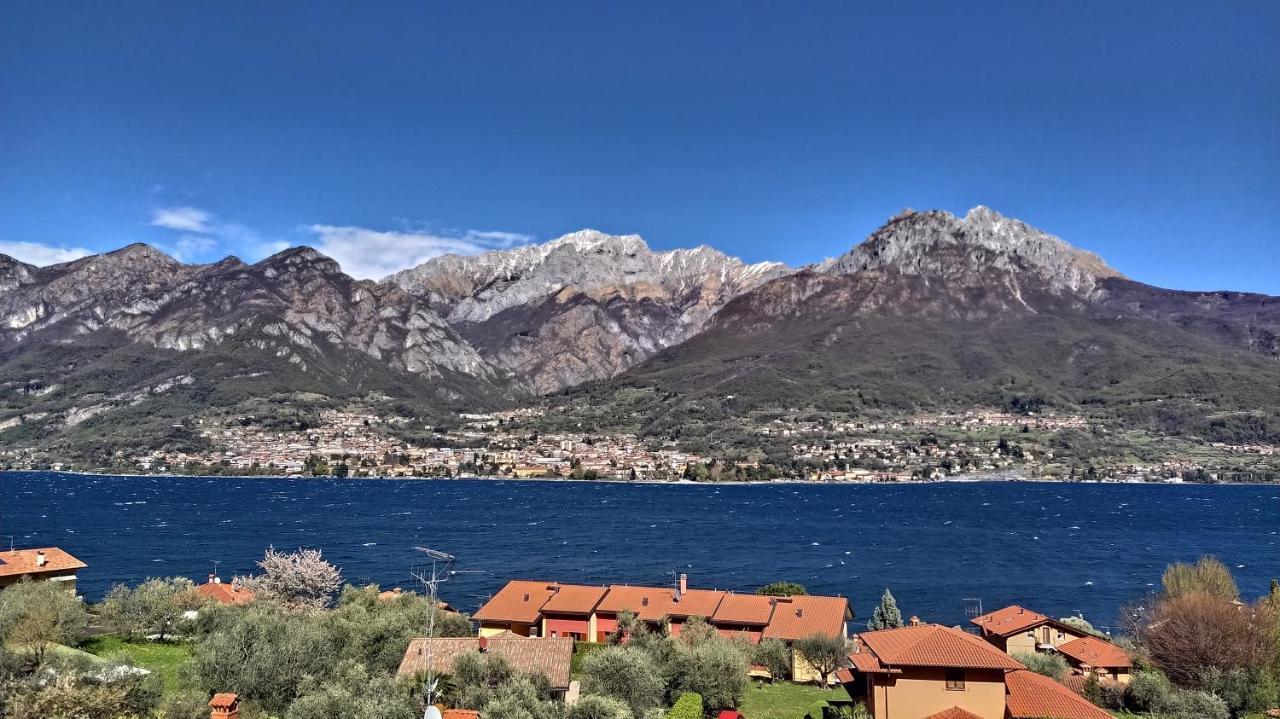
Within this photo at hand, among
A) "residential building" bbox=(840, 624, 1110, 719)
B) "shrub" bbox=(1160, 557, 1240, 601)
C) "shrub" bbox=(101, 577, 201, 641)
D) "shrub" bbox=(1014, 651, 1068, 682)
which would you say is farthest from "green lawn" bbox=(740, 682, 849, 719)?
"shrub" bbox=(101, 577, 201, 641)

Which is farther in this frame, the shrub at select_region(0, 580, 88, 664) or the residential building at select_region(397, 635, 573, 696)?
the shrub at select_region(0, 580, 88, 664)

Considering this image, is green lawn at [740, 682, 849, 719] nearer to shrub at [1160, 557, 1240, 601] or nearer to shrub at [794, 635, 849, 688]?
shrub at [794, 635, 849, 688]

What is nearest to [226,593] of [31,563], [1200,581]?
[31,563]

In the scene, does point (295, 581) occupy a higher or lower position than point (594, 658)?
lower

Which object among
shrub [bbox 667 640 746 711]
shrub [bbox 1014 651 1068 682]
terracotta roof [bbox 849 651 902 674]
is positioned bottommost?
shrub [bbox 1014 651 1068 682]

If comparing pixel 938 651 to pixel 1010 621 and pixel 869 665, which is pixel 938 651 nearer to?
pixel 869 665

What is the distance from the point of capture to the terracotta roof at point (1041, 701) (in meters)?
20.9

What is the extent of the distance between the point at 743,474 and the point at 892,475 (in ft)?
98.2

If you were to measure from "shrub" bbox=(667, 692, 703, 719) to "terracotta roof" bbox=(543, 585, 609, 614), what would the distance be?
54.7ft

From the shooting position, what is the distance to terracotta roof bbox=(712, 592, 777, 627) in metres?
37.2

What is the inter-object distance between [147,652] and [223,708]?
15.3m

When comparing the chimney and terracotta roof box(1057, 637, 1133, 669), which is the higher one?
the chimney

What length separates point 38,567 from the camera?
3681cm

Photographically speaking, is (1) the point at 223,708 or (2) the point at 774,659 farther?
(2) the point at 774,659
